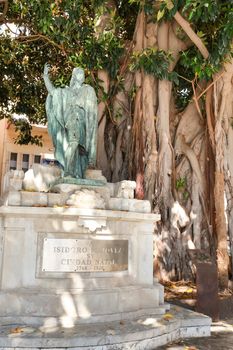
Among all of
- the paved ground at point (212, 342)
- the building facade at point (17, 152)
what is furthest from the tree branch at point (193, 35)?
the building facade at point (17, 152)

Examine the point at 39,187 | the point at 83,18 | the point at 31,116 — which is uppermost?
the point at 83,18

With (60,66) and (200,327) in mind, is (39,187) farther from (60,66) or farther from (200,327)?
(60,66)

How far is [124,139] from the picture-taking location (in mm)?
7438

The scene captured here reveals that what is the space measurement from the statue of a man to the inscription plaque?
83 centimetres

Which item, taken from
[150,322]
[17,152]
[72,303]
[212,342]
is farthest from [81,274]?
[17,152]

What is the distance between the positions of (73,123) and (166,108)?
2883 millimetres

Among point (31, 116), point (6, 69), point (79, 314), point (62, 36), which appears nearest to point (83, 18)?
point (62, 36)

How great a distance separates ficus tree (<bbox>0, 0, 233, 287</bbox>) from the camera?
6.46m

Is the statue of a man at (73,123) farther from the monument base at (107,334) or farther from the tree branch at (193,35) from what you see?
the tree branch at (193,35)

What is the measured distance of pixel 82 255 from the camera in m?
4.01

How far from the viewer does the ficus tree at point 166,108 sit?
6.46m

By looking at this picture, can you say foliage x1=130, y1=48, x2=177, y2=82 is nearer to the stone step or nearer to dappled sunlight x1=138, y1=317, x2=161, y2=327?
the stone step

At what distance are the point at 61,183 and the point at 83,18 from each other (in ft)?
16.5

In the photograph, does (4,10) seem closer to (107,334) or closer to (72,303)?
(72,303)
